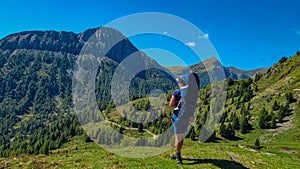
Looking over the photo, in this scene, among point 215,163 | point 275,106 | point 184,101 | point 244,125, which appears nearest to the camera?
point 184,101

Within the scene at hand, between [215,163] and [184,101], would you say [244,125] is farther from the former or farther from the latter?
[184,101]

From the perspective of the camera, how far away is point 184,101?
65.4 feet

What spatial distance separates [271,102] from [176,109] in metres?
107

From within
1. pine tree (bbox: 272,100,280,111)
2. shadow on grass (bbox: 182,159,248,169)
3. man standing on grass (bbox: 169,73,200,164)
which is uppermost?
pine tree (bbox: 272,100,280,111)

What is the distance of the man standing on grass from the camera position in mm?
19859

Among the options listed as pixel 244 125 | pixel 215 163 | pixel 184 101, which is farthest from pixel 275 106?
pixel 184 101

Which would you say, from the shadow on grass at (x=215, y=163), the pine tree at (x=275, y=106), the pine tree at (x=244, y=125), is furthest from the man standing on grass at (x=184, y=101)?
the pine tree at (x=275, y=106)

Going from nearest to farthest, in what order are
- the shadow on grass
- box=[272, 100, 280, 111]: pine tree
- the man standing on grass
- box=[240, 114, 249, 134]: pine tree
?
the man standing on grass < the shadow on grass < box=[240, 114, 249, 134]: pine tree < box=[272, 100, 280, 111]: pine tree

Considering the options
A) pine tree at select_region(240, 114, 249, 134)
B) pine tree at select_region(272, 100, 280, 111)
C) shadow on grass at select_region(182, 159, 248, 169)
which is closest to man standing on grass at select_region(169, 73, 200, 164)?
Answer: shadow on grass at select_region(182, 159, 248, 169)

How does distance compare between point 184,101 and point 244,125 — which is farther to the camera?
point 244,125

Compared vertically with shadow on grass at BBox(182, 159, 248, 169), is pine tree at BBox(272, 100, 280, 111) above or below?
above

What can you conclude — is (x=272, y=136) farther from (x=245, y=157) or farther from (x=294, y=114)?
(x=245, y=157)

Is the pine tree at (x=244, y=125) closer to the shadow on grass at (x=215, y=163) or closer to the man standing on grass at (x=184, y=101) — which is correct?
the shadow on grass at (x=215, y=163)

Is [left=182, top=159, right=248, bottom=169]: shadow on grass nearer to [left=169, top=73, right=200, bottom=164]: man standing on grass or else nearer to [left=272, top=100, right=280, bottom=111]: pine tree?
[left=169, top=73, right=200, bottom=164]: man standing on grass
